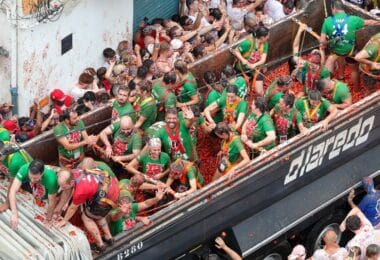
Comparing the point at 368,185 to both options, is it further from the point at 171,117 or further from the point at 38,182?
the point at 38,182

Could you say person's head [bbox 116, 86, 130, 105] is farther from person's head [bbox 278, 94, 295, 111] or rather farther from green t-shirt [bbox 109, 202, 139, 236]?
person's head [bbox 278, 94, 295, 111]

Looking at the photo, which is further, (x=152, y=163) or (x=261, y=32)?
(x=261, y=32)

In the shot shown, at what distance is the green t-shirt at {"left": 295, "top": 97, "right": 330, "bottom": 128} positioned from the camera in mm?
13125

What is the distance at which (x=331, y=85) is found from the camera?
1343cm

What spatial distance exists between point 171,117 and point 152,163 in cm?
63

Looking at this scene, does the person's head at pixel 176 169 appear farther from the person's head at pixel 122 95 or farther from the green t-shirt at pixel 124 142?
the person's head at pixel 122 95

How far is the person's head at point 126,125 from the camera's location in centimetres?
1252

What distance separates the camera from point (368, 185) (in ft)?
43.4

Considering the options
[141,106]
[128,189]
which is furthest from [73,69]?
[128,189]

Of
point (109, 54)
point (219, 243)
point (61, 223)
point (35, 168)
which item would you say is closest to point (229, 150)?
point (219, 243)

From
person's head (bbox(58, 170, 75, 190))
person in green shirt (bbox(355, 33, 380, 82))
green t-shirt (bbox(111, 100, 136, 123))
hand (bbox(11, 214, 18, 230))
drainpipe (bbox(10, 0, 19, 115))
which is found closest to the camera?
person's head (bbox(58, 170, 75, 190))

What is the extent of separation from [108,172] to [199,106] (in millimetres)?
2557

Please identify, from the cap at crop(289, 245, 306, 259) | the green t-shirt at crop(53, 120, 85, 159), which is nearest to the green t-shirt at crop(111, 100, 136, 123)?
the green t-shirt at crop(53, 120, 85, 159)

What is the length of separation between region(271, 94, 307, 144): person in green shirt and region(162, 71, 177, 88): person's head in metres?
1.42
